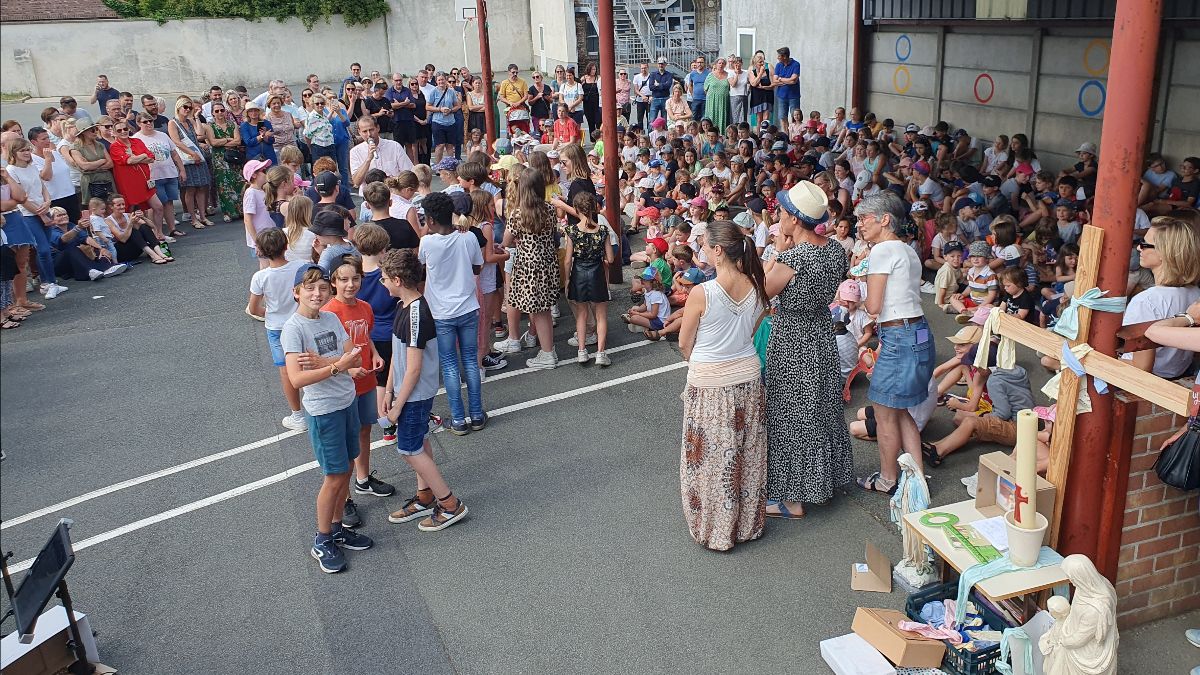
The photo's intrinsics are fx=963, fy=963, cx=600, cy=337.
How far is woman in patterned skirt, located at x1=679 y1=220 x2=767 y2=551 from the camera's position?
486cm

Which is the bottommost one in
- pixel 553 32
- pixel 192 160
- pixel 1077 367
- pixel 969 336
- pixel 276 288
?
pixel 969 336

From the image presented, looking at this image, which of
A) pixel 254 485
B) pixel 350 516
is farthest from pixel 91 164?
pixel 350 516

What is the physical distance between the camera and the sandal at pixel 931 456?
6020 millimetres

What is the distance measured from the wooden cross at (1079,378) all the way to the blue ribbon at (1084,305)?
21 mm

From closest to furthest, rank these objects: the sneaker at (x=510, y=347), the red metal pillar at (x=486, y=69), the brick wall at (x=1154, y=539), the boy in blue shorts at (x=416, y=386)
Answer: the brick wall at (x=1154, y=539), the boy in blue shorts at (x=416, y=386), the sneaker at (x=510, y=347), the red metal pillar at (x=486, y=69)

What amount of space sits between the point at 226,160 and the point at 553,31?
16.4 meters

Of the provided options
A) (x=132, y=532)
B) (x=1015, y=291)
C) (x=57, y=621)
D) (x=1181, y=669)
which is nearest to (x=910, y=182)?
(x=1015, y=291)

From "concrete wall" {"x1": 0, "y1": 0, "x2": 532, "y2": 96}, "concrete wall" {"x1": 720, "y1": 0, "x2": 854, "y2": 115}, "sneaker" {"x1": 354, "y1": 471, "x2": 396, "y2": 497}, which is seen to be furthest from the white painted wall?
"sneaker" {"x1": 354, "y1": 471, "x2": 396, "y2": 497}

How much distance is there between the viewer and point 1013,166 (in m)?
11.6

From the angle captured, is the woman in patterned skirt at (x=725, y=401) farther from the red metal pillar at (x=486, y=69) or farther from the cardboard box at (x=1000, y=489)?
the red metal pillar at (x=486, y=69)

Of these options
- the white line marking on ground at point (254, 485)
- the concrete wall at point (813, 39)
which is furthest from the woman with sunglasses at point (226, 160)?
the concrete wall at point (813, 39)

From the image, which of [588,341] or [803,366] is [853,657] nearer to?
[803,366]

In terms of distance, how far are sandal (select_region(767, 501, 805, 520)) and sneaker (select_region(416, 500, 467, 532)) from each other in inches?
71.1

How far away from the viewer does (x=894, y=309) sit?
5191mm
